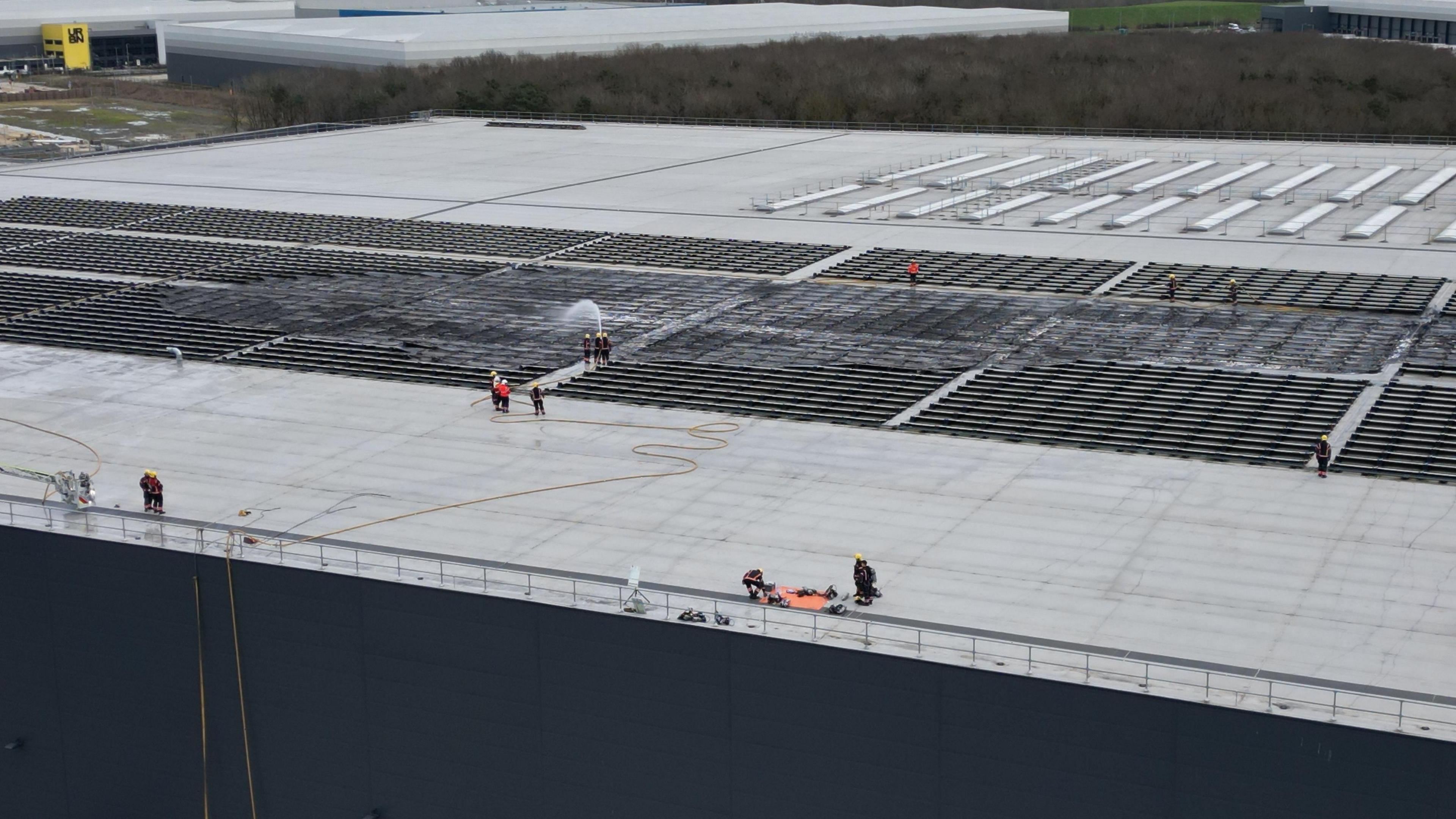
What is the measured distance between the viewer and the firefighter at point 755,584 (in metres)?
29.4

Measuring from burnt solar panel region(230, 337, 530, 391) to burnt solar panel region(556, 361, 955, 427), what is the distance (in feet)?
9.05

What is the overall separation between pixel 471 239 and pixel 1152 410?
36439mm

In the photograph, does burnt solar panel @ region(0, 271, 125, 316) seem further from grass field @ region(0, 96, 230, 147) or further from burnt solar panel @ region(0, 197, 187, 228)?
grass field @ region(0, 96, 230, 147)

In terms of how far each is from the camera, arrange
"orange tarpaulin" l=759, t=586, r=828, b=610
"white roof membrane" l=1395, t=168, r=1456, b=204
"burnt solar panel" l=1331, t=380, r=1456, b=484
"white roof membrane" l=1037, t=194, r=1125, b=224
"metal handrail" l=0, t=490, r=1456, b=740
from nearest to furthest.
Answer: "metal handrail" l=0, t=490, r=1456, b=740
"orange tarpaulin" l=759, t=586, r=828, b=610
"burnt solar panel" l=1331, t=380, r=1456, b=484
"white roof membrane" l=1037, t=194, r=1125, b=224
"white roof membrane" l=1395, t=168, r=1456, b=204

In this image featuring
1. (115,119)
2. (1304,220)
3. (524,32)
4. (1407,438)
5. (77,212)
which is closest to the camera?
(1407,438)

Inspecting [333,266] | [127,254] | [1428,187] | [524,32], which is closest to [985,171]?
[1428,187]

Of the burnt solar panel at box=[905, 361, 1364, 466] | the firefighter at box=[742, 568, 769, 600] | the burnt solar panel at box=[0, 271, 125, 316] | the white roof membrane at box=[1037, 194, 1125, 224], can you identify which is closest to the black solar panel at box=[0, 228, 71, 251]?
the burnt solar panel at box=[0, 271, 125, 316]

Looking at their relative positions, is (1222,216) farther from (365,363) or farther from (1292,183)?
(365,363)

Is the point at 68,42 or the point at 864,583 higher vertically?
the point at 68,42

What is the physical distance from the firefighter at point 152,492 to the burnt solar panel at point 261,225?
37.2 metres

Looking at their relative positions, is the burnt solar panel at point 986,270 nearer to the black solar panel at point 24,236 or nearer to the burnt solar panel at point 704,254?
the burnt solar panel at point 704,254

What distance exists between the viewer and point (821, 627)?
28562 mm

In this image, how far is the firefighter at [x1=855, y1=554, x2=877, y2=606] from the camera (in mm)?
29469

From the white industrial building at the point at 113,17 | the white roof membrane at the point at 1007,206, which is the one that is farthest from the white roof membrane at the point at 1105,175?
the white industrial building at the point at 113,17
